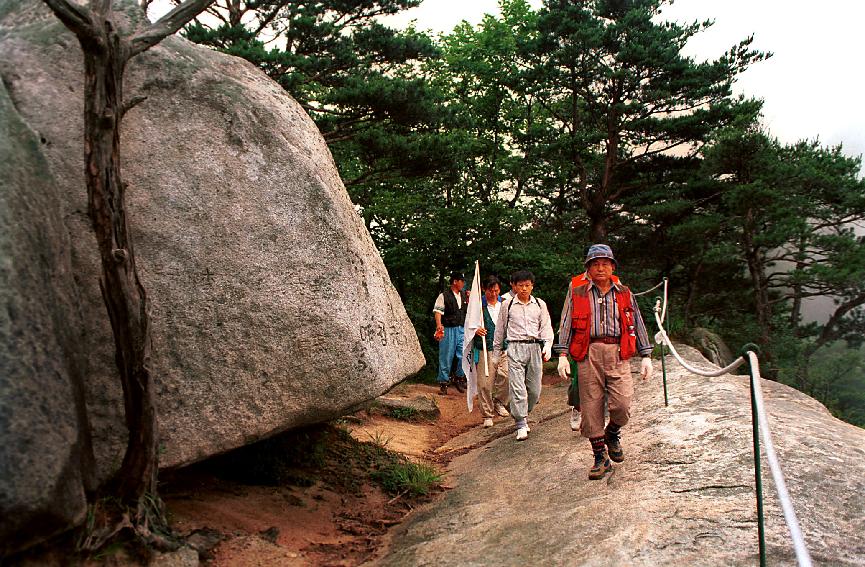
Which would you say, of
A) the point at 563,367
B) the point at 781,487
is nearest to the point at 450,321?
the point at 563,367

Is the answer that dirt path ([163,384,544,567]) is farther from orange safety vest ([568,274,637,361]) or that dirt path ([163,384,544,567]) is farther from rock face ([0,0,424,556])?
orange safety vest ([568,274,637,361])

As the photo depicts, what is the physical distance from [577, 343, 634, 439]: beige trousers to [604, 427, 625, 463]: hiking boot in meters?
0.13

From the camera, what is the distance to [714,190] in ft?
65.5

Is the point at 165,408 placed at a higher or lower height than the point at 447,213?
lower

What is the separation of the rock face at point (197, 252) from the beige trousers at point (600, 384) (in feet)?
5.33

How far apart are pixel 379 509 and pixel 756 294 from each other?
52.9 feet

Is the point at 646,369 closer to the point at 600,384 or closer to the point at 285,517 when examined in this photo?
the point at 600,384

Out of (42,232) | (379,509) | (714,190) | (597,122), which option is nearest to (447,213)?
(597,122)

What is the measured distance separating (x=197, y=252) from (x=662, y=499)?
11.9 ft

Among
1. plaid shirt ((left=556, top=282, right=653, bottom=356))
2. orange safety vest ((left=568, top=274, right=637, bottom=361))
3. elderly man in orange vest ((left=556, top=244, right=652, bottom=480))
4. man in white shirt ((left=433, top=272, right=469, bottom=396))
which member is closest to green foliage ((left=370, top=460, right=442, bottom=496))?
elderly man in orange vest ((left=556, top=244, right=652, bottom=480))

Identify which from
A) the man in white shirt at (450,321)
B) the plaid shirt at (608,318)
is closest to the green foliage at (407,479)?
the plaid shirt at (608,318)

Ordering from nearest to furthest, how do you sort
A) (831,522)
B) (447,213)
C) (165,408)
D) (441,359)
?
(831,522)
(165,408)
(441,359)
(447,213)

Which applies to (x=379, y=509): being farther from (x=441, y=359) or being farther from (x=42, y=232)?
(x=441, y=359)

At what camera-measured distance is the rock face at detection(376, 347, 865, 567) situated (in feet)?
12.6
